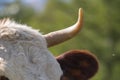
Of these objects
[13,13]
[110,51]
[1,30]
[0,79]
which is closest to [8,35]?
[1,30]

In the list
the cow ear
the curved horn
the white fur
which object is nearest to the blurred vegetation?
the cow ear

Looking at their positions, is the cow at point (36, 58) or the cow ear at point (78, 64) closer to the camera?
the cow at point (36, 58)

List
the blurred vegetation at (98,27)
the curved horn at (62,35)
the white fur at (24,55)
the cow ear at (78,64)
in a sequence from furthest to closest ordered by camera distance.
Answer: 1. the blurred vegetation at (98,27)
2. the cow ear at (78,64)
3. the curved horn at (62,35)
4. the white fur at (24,55)

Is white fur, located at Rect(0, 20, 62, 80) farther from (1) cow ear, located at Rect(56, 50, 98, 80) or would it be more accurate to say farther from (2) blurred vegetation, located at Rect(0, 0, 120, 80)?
(2) blurred vegetation, located at Rect(0, 0, 120, 80)

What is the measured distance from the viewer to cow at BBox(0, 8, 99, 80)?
19.7ft

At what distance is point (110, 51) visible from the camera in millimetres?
28203

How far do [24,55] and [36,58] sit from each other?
0.41ft

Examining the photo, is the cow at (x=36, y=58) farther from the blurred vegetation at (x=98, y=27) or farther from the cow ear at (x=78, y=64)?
the blurred vegetation at (x=98, y=27)

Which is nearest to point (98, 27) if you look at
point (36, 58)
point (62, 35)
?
point (62, 35)

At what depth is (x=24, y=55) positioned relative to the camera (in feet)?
20.3

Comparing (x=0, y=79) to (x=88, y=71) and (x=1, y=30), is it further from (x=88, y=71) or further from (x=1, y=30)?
(x=88, y=71)

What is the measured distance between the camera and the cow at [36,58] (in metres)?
6.01

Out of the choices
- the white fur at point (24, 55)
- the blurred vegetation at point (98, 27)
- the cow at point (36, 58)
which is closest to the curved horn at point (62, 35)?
the cow at point (36, 58)

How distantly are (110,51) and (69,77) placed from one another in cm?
2128
